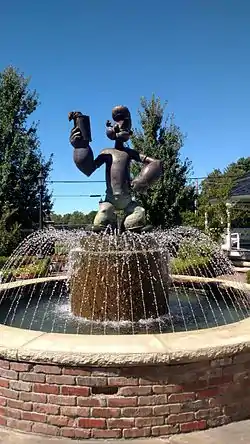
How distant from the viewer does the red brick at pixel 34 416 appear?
339 cm

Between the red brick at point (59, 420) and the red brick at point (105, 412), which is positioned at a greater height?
the red brick at point (105, 412)

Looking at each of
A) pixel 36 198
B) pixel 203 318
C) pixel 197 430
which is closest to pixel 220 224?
pixel 36 198

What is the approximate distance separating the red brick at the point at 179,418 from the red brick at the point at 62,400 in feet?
2.43

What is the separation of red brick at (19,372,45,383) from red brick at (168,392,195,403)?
1.00 metres

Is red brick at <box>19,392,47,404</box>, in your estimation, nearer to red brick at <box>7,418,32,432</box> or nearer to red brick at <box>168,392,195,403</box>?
red brick at <box>7,418,32,432</box>

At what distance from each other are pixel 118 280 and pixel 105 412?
2153 mm

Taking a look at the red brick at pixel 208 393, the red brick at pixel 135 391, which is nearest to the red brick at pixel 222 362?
the red brick at pixel 208 393

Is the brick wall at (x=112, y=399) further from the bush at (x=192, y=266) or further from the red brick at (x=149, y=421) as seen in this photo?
the bush at (x=192, y=266)

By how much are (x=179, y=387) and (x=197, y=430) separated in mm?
396

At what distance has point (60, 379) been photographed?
11.0 feet

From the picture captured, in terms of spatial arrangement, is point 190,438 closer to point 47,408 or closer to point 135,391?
point 135,391

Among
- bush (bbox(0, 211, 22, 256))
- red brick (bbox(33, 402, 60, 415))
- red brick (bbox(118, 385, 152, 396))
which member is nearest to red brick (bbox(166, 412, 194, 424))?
red brick (bbox(118, 385, 152, 396))

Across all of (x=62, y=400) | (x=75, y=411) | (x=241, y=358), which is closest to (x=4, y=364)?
(x=62, y=400)

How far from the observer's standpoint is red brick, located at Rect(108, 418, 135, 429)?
3.31 m
